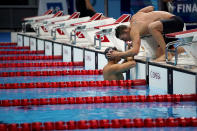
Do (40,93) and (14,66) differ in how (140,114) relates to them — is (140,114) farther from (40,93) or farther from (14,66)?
(14,66)

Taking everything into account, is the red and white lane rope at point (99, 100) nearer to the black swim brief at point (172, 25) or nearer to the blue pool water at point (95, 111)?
the blue pool water at point (95, 111)

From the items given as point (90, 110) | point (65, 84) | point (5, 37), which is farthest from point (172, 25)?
point (5, 37)

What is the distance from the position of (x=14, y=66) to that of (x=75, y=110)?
14.3 ft

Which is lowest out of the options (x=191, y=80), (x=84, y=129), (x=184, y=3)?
(x=84, y=129)

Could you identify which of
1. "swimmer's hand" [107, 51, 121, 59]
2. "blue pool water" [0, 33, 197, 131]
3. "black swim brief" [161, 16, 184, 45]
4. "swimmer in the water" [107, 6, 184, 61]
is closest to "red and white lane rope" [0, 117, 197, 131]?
"blue pool water" [0, 33, 197, 131]

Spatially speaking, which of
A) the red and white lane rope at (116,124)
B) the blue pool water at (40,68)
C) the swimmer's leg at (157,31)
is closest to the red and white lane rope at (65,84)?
the swimmer's leg at (157,31)

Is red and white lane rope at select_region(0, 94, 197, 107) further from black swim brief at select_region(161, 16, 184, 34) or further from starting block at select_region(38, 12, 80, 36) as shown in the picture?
starting block at select_region(38, 12, 80, 36)

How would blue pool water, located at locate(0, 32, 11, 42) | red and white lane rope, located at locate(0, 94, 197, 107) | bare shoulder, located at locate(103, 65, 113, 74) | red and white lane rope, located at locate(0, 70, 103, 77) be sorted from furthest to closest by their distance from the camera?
blue pool water, located at locate(0, 32, 11, 42)
red and white lane rope, located at locate(0, 70, 103, 77)
bare shoulder, located at locate(103, 65, 113, 74)
red and white lane rope, located at locate(0, 94, 197, 107)

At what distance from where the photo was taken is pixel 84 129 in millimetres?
4367

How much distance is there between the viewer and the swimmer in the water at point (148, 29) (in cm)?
642

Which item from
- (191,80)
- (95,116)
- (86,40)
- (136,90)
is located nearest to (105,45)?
(86,40)

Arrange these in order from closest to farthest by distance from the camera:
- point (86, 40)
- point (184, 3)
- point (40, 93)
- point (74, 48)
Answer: point (40, 93) < point (184, 3) < point (74, 48) < point (86, 40)

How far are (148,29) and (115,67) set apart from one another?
2.37 ft

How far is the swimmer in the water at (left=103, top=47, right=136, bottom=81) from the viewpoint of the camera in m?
6.66
